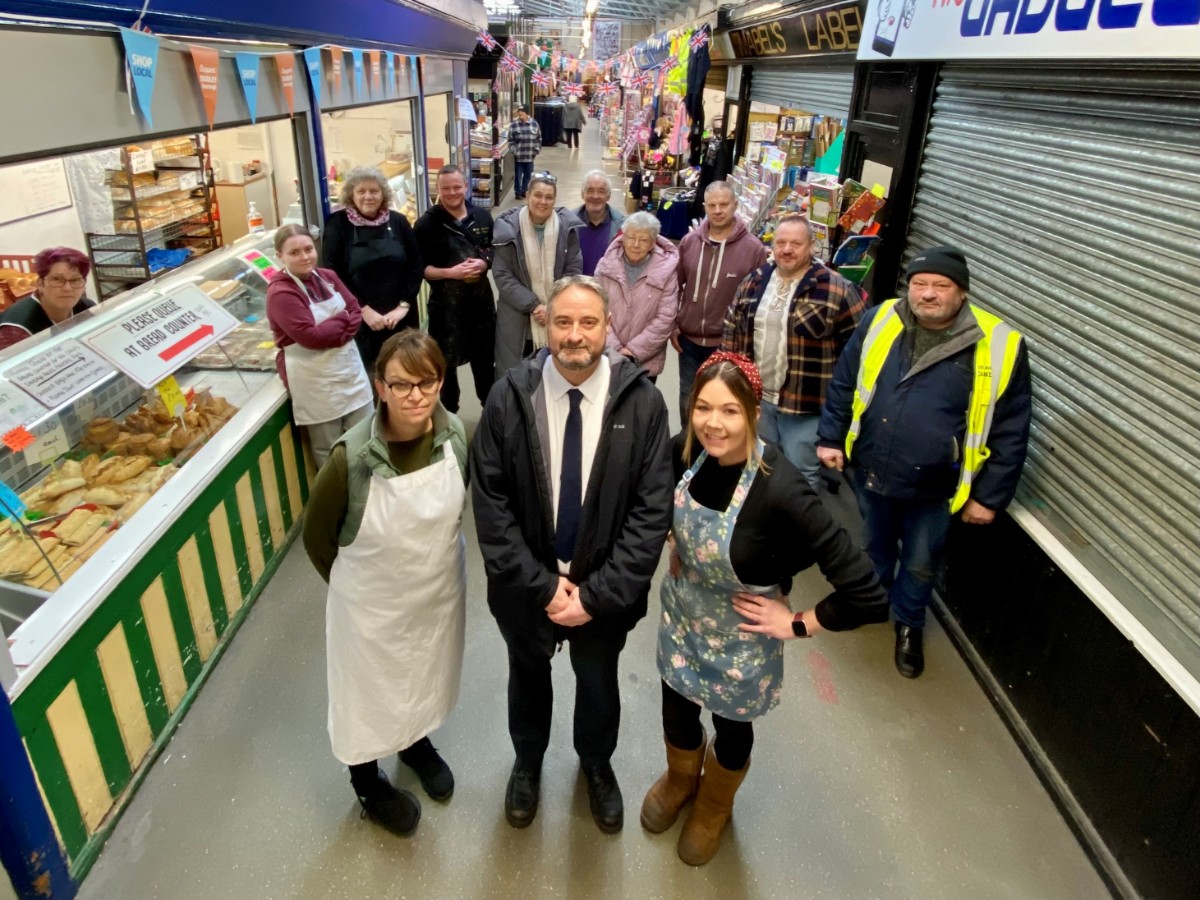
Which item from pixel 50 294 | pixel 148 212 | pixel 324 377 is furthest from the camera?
pixel 148 212

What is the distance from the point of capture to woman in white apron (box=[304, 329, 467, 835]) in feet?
6.06

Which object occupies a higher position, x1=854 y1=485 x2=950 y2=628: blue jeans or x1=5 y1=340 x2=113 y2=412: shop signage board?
x1=5 y1=340 x2=113 y2=412: shop signage board

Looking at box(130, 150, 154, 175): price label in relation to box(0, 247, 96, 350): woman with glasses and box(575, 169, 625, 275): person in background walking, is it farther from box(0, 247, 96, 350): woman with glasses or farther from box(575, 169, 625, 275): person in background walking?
box(575, 169, 625, 275): person in background walking

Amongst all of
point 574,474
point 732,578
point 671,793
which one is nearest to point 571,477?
point 574,474

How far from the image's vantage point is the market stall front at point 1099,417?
2.12 m

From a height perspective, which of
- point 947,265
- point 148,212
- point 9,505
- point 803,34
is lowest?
point 9,505

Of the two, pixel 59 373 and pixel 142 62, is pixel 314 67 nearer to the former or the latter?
pixel 142 62

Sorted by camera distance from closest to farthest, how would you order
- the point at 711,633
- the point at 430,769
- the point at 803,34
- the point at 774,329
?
the point at 711,633 → the point at 430,769 → the point at 774,329 → the point at 803,34

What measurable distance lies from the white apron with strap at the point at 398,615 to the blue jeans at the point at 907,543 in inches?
70.6

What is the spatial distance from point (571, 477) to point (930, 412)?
4.86ft

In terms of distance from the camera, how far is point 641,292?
12.5 ft

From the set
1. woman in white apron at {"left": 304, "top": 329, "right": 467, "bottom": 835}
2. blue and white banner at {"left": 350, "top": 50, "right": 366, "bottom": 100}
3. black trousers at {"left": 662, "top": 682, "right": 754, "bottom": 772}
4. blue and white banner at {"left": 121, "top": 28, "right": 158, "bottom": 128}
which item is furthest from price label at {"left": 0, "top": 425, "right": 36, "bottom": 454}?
blue and white banner at {"left": 350, "top": 50, "right": 366, "bottom": 100}

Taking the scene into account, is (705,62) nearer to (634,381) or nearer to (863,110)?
(863,110)

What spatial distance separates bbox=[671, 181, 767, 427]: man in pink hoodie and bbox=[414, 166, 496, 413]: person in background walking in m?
1.19
